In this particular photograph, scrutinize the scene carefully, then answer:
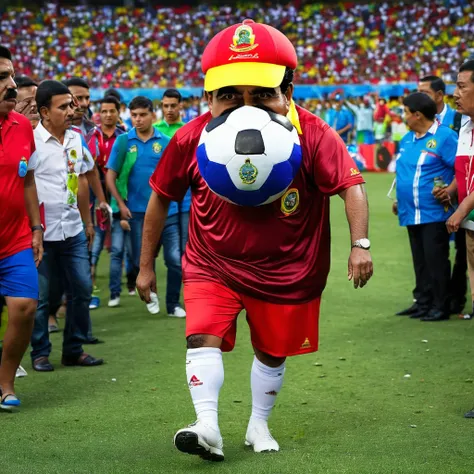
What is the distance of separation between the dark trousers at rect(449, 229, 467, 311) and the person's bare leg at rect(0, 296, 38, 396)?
471cm

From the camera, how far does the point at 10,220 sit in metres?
5.78

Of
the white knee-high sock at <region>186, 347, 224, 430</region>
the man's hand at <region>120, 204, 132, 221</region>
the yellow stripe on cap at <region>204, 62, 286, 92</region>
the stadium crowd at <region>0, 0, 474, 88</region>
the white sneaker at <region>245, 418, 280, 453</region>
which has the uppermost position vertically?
the stadium crowd at <region>0, 0, 474, 88</region>

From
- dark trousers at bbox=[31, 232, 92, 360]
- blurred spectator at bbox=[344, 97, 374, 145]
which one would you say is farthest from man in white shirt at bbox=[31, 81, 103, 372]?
blurred spectator at bbox=[344, 97, 374, 145]

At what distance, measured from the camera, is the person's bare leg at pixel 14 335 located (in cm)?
578

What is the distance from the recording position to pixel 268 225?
14.7 ft

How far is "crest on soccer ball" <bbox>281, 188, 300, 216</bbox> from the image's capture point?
4.45 meters

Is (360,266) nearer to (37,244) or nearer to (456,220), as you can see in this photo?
(456,220)

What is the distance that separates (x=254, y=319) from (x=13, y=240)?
1.87 m

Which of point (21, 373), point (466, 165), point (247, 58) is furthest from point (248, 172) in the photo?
point (21, 373)

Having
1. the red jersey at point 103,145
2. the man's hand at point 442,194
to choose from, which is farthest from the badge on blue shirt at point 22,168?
the man's hand at point 442,194

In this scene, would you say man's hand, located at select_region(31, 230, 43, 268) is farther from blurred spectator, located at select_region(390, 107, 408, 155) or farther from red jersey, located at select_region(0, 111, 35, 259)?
blurred spectator, located at select_region(390, 107, 408, 155)

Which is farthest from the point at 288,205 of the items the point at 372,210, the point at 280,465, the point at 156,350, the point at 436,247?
the point at 372,210

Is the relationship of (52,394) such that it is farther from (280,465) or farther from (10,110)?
(280,465)

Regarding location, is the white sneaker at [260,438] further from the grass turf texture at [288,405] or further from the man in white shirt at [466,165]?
the man in white shirt at [466,165]
